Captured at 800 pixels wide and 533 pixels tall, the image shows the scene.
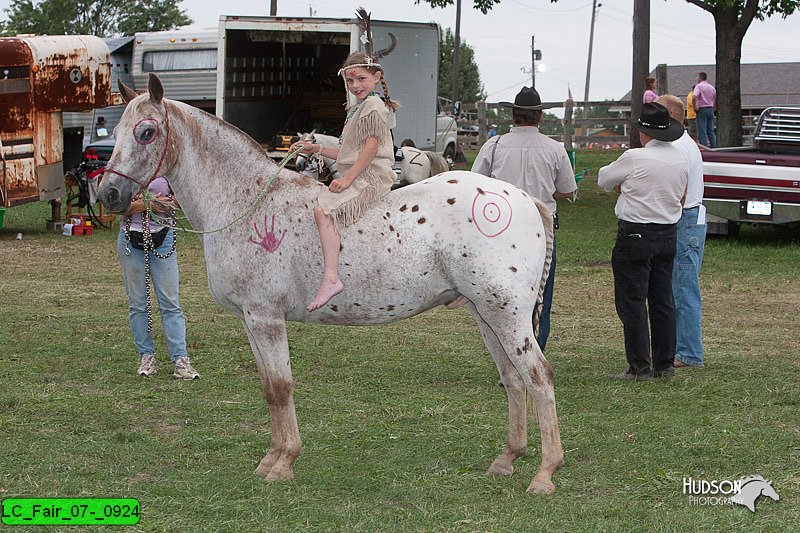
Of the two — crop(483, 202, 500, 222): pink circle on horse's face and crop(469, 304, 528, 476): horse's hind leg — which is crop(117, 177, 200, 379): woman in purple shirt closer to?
crop(469, 304, 528, 476): horse's hind leg

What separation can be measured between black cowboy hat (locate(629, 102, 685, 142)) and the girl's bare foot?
11.3ft

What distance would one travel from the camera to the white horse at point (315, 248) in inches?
219

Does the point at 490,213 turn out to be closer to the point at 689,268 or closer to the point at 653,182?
the point at 653,182

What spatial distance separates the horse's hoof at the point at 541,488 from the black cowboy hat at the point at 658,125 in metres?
3.41

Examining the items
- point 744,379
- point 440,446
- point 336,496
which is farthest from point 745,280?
point 336,496

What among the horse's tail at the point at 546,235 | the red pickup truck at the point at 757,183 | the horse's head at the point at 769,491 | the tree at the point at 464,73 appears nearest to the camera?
the horse's head at the point at 769,491

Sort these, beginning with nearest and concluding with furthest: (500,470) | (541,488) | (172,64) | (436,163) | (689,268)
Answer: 1. (541,488)
2. (500,470)
3. (689,268)
4. (436,163)
5. (172,64)

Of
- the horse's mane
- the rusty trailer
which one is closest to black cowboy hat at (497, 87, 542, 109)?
the horse's mane

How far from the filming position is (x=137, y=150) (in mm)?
5613

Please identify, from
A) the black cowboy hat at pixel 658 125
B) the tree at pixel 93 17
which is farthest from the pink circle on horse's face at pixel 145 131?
the tree at pixel 93 17

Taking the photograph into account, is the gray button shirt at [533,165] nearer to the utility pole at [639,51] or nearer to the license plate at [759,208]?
the license plate at [759,208]

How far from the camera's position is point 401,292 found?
5.64 m

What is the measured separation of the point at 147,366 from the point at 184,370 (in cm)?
33

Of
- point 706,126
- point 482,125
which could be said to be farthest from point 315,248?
point 482,125
